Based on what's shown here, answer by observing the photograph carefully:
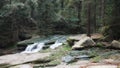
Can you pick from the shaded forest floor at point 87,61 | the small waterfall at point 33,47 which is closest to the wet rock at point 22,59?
the shaded forest floor at point 87,61

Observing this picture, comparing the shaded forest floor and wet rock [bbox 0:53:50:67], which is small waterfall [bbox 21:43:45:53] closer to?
wet rock [bbox 0:53:50:67]

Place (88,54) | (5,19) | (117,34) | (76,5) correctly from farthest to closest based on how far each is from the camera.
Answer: (76,5) → (5,19) → (117,34) → (88,54)

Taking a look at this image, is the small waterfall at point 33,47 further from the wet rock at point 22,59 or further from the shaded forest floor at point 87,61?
the shaded forest floor at point 87,61

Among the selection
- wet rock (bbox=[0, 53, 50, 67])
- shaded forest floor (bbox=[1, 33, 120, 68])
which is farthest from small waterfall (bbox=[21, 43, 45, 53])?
shaded forest floor (bbox=[1, 33, 120, 68])

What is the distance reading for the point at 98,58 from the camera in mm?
15422

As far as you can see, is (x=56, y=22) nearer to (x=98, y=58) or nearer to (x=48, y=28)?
(x=48, y=28)

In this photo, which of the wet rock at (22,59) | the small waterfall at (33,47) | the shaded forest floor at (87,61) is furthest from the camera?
the small waterfall at (33,47)

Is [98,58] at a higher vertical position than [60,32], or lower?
higher

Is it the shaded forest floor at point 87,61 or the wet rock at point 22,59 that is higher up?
the shaded forest floor at point 87,61

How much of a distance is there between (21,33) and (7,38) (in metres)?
2.79

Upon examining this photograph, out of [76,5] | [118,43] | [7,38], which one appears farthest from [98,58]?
[76,5]

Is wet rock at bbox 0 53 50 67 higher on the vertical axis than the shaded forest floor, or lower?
lower

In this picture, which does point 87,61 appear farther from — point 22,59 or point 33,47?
point 33,47

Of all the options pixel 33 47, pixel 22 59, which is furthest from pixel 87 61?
pixel 33 47
